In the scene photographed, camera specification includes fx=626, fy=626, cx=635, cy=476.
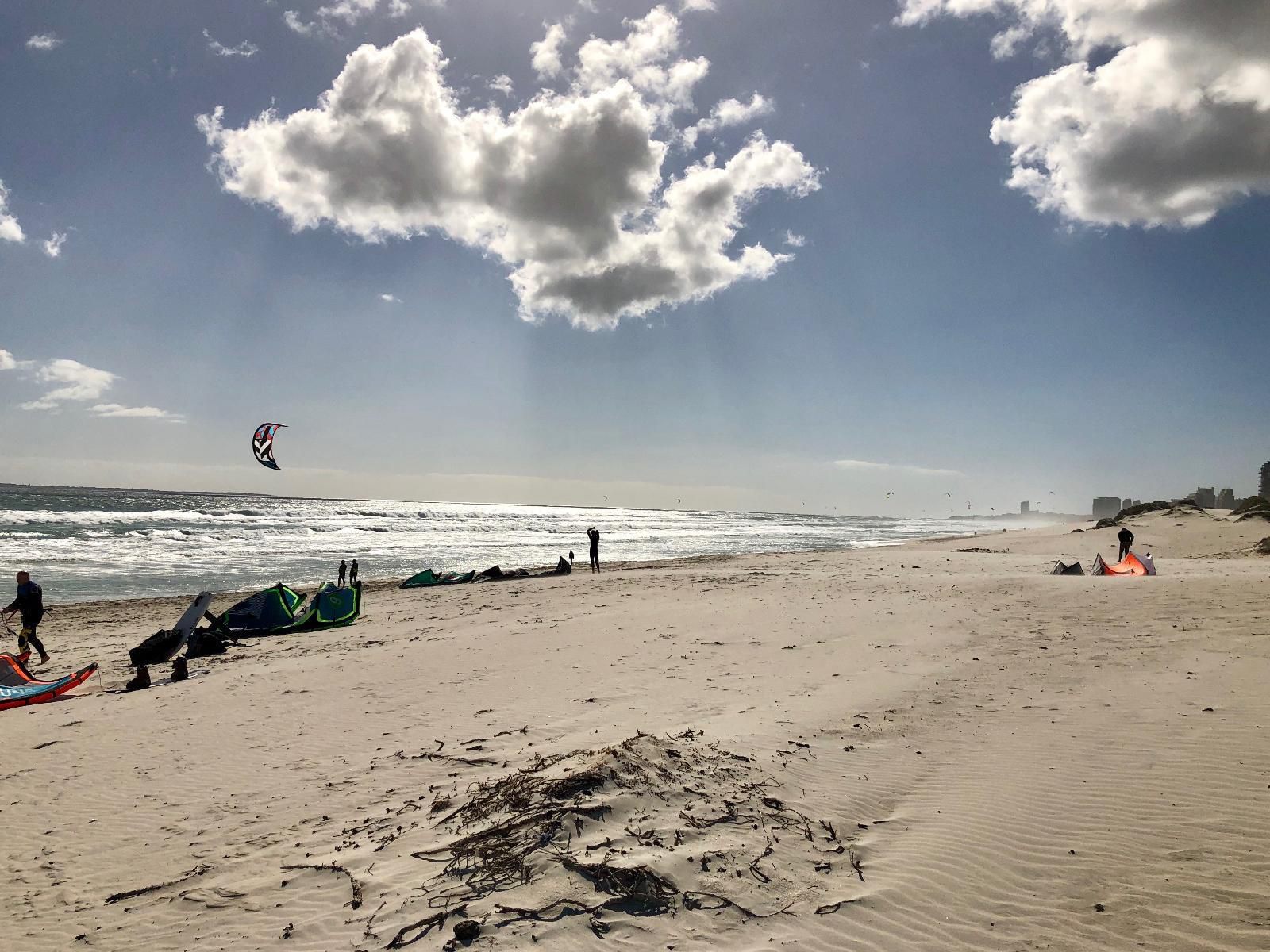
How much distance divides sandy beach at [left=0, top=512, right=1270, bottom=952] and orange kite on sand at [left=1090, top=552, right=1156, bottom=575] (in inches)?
298

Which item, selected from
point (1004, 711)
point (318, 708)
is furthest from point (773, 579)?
point (318, 708)

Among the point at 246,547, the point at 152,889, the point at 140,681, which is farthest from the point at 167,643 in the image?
the point at 246,547

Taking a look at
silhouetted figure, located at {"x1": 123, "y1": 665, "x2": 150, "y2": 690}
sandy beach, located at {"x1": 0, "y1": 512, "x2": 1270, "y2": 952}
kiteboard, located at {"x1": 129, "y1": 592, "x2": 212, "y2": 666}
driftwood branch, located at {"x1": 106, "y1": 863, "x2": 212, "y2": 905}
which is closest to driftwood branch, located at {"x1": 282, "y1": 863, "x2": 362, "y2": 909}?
sandy beach, located at {"x1": 0, "y1": 512, "x2": 1270, "y2": 952}

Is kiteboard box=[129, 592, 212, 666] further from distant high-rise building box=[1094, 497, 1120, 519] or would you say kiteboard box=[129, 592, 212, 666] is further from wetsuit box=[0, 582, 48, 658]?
distant high-rise building box=[1094, 497, 1120, 519]

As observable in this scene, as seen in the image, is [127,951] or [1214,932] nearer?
[1214,932]

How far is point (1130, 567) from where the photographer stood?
61.3 feet

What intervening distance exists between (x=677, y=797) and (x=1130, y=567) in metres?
20.0

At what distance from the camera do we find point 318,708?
8.59 metres

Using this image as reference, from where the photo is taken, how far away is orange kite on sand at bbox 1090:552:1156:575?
18125mm

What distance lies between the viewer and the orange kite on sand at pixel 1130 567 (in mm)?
18125

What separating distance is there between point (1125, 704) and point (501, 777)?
7.02 metres

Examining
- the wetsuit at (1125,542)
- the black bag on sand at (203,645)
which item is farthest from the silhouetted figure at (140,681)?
the wetsuit at (1125,542)

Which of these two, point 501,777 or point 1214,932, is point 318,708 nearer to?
point 501,777

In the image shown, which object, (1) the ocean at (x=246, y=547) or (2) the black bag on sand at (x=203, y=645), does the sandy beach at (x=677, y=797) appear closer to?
(2) the black bag on sand at (x=203, y=645)
